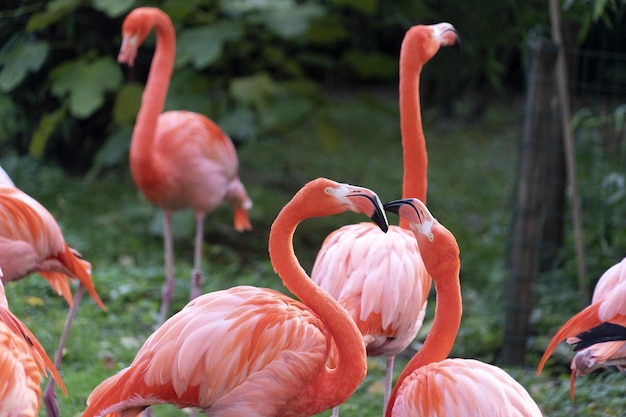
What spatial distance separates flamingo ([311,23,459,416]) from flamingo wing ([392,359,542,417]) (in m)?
0.57

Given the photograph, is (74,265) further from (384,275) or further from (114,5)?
(114,5)

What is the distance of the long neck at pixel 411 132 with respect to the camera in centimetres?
365

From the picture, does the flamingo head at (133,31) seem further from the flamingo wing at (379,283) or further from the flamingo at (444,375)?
the flamingo at (444,375)

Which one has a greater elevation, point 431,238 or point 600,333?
point 431,238

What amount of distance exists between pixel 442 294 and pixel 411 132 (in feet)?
3.25

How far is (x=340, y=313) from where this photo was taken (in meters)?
2.88

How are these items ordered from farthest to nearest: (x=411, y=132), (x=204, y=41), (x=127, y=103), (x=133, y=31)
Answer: (x=127, y=103), (x=204, y=41), (x=133, y=31), (x=411, y=132)

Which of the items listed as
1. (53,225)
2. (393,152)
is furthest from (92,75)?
(393,152)

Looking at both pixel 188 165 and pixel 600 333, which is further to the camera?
pixel 188 165

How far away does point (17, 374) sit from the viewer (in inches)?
97.7

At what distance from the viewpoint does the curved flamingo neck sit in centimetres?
281

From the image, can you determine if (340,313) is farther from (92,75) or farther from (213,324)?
(92,75)

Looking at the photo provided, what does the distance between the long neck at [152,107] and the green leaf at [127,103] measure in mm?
1584

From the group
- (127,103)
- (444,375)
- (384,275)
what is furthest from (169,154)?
(444,375)
